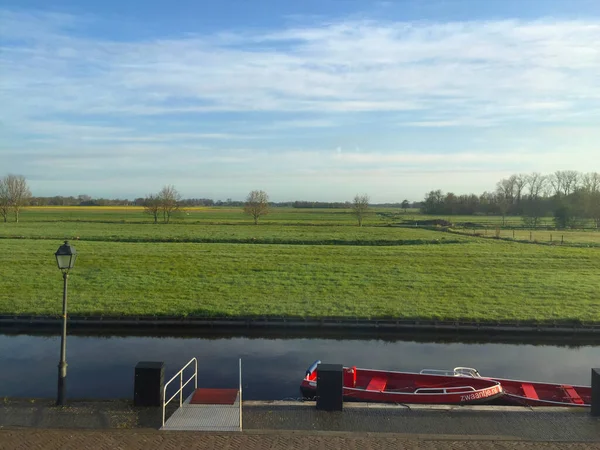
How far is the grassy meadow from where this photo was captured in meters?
24.9

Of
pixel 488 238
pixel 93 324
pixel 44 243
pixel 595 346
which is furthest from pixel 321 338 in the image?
pixel 488 238

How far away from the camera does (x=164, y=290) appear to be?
2853 cm

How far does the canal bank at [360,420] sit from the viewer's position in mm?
10078

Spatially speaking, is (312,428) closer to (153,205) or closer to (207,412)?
(207,412)

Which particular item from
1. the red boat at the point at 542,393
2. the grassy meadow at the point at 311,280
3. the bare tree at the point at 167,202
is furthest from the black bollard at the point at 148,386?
the bare tree at the point at 167,202

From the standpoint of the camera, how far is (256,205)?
90562 millimetres

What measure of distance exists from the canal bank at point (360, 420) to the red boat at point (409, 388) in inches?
117

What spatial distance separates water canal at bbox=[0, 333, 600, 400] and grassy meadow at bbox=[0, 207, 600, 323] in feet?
6.75

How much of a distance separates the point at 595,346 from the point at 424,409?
48.7 feet

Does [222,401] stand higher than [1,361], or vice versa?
[222,401]

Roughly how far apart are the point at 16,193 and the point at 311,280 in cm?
7689

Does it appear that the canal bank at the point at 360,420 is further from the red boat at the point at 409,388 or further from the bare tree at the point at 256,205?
the bare tree at the point at 256,205

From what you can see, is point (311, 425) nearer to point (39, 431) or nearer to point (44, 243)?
point (39, 431)

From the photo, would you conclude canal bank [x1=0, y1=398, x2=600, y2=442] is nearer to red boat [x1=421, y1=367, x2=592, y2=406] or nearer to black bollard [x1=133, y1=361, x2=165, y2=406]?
black bollard [x1=133, y1=361, x2=165, y2=406]
